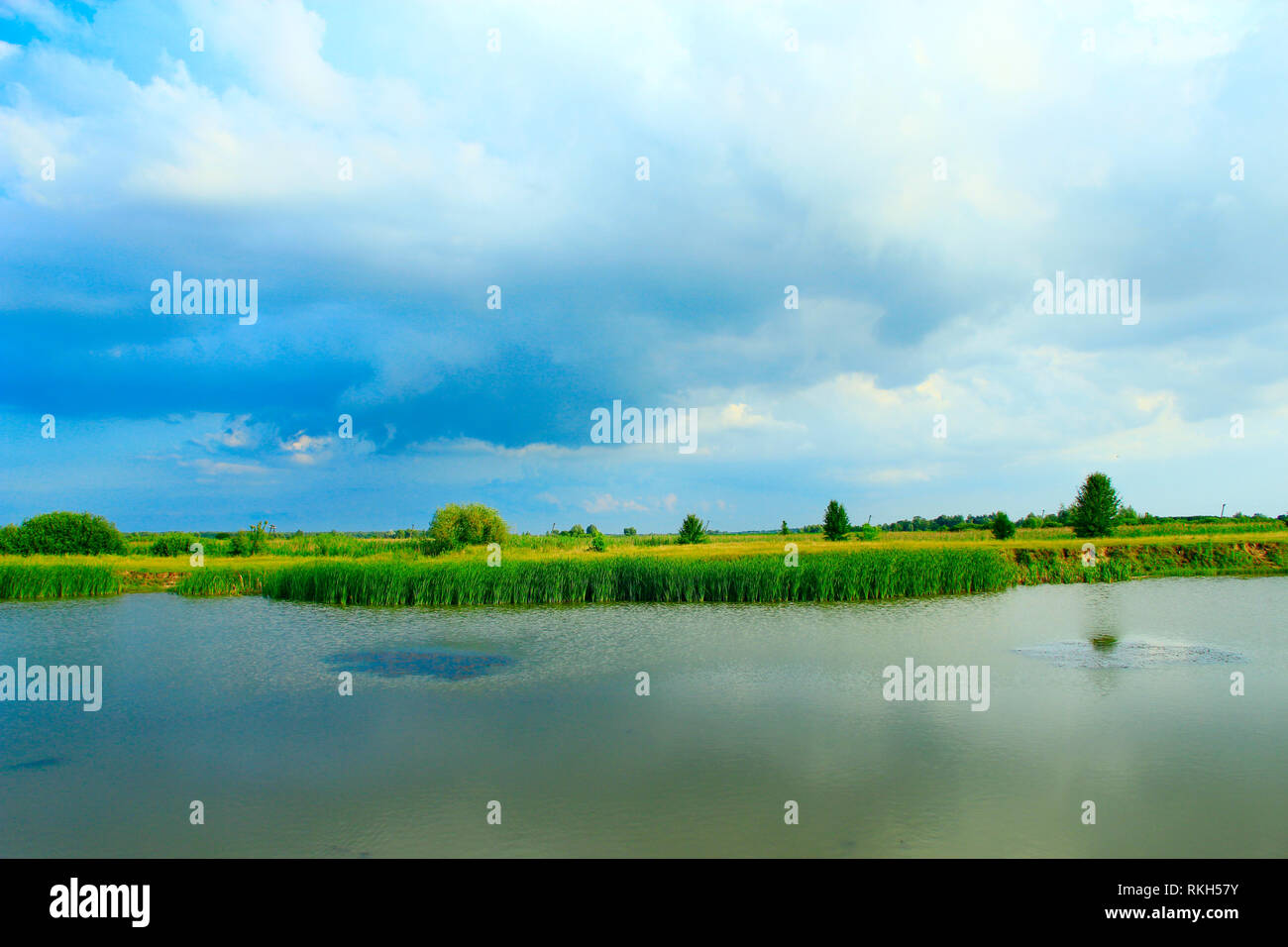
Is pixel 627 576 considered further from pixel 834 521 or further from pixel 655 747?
pixel 834 521

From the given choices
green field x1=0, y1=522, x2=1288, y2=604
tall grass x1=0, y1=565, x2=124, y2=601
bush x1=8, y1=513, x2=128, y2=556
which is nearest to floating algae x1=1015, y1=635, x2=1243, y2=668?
green field x1=0, y1=522, x2=1288, y2=604

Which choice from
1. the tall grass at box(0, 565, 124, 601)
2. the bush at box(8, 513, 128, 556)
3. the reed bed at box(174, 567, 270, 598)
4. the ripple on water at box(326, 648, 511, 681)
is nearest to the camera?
the ripple on water at box(326, 648, 511, 681)

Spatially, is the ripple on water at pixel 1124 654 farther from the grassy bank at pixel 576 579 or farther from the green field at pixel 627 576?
the green field at pixel 627 576

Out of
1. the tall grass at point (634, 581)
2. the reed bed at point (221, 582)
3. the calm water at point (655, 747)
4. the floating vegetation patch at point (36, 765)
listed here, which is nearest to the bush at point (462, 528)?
the reed bed at point (221, 582)

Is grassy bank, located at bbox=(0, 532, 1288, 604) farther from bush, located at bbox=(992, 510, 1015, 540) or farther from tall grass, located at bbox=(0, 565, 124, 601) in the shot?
bush, located at bbox=(992, 510, 1015, 540)

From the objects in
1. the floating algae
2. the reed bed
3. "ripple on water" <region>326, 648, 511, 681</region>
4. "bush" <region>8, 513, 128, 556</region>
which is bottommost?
the floating algae

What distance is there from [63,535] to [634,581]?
30.8 m

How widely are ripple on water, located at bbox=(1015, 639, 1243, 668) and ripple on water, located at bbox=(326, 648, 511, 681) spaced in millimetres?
9890

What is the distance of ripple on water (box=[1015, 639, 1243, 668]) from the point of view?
12.6 m

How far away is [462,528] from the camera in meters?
37.6
